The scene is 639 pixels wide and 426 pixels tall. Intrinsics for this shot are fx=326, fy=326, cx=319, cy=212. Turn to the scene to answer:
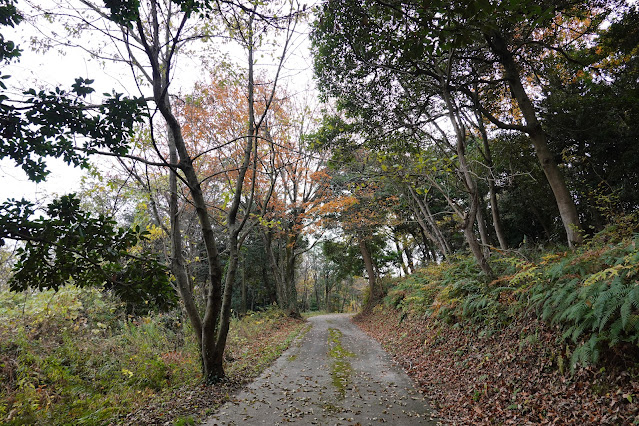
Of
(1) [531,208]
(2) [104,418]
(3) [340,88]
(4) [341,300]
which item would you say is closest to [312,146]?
(3) [340,88]

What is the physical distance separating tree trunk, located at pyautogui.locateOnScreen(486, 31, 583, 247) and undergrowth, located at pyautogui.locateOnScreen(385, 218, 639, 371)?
1.74 ft

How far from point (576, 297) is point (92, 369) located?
949 cm

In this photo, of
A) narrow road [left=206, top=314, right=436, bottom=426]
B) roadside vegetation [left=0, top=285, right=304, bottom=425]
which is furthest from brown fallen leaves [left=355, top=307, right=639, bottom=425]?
roadside vegetation [left=0, top=285, right=304, bottom=425]

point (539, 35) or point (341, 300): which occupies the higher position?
point (539, 35)

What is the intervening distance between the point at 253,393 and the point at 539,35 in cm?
1418

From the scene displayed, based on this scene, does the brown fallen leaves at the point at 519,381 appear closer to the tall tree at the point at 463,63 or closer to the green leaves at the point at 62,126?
the tall tree at the point at 463,63

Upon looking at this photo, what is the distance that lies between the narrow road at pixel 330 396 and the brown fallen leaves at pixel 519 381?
0.49m

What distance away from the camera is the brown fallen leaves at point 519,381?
12.2 ft

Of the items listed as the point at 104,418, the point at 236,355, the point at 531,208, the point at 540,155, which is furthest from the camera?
the point at 531,208

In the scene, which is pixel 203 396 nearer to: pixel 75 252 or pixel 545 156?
pixel 75 252

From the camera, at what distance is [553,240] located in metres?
13.0

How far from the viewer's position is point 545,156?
759cm

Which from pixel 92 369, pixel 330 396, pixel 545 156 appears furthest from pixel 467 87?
pixel 92 369

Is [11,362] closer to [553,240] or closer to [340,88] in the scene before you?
[340,88]
